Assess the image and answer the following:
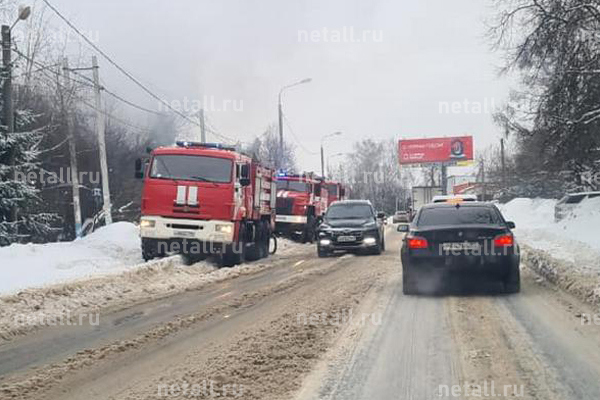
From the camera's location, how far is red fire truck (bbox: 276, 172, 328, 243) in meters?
27.0

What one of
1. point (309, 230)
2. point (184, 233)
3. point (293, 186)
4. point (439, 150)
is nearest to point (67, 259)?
point (184, 233)

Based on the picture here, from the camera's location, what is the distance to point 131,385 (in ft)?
17.9

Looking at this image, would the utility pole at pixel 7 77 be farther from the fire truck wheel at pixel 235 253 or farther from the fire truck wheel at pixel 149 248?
the fire truck wheel at pixel 235 253

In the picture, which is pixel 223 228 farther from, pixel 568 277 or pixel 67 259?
pixel 568 277

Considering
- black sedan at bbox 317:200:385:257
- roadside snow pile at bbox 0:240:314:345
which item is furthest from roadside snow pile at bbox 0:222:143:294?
black sedan at bbox 317:200:385:257

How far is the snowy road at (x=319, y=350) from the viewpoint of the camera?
5.25 m

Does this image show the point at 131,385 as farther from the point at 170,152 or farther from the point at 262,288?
the point at 170,152

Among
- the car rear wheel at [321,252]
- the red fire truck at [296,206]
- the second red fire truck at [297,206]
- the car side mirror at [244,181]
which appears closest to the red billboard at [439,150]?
the second red fire truck at [297,206]

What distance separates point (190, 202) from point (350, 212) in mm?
6914

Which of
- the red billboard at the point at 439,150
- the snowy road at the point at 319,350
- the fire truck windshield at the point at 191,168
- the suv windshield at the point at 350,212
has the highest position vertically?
the red billboard at the point at 439,150

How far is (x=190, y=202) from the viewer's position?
15.5m

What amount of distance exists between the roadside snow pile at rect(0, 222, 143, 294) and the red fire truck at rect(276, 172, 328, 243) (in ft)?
29.1

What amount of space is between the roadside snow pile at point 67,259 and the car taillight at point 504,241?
715 cm

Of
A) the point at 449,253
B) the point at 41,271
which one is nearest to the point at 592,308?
the point at 449,253
